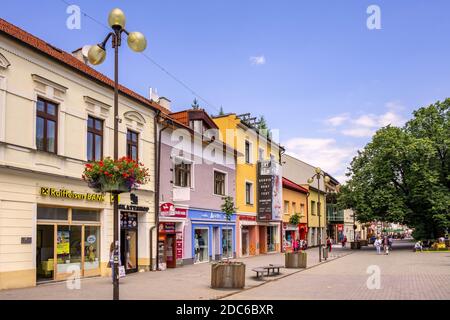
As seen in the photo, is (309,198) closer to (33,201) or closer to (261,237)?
(261,237)

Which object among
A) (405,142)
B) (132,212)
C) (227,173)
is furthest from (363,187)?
(132,212)

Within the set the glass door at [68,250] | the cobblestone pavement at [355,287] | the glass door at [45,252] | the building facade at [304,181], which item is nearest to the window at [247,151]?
the building facade at [304,181]

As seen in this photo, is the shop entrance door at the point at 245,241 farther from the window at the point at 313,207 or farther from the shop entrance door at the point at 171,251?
the window at the point at 313,207

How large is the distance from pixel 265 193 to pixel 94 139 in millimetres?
19386

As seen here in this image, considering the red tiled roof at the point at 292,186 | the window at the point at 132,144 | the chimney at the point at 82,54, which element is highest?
the chimney at the point at 82,54

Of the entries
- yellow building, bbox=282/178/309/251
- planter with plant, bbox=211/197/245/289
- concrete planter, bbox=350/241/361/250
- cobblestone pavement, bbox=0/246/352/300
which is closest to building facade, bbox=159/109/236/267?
cobblestone pavement, bbox=0/246/352/300

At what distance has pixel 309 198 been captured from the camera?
50.8 m

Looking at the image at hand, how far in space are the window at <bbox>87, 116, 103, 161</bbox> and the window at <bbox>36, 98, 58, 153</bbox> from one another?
1.86 m

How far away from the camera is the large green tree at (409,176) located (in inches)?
→ 1580

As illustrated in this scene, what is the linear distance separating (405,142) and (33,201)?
112ft

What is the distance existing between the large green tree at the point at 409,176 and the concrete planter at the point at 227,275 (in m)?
28.6

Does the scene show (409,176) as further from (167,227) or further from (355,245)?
(167,227)

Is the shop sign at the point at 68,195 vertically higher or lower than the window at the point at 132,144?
lower

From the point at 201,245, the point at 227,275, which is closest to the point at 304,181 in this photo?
the point at 201,245
